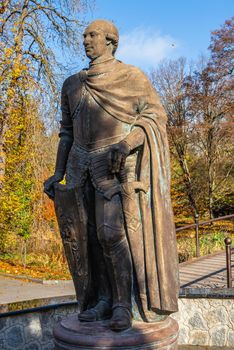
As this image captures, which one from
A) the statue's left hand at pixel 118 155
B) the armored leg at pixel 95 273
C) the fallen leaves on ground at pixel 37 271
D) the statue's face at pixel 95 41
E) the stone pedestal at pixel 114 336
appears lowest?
the fallen leaves on ground at pixel 37 271

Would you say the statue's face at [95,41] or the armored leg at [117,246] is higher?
the statue's face at [95,41]

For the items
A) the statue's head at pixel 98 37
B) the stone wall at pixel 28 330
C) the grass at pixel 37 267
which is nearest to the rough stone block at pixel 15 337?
the stone wall at pixel 28 330

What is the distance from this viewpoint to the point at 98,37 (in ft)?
12.5

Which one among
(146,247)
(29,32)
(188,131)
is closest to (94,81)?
(146,247)

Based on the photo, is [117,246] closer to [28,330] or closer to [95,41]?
[95,41]

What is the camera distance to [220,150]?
872 inches

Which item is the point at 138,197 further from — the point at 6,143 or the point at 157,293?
the point at 6,143

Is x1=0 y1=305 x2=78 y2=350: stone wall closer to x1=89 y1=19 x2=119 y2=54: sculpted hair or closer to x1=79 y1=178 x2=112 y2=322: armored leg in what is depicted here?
x1=79 y1=178 x2=112 y2=322: armored leg

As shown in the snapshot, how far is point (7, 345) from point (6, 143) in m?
9.69

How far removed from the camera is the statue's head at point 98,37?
380 centimetres

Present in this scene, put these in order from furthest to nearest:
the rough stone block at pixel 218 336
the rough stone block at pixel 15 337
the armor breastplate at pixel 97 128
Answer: the rough stone block at pixel 218 336
the rough stone block at pixel 15 337
the armor breastplate at pixel 97 128

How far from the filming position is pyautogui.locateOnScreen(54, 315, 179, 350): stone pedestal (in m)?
3.32

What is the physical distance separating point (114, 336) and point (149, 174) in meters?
1.32

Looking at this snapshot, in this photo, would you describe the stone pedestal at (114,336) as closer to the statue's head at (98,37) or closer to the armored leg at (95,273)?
the armored leg at (95,273)
